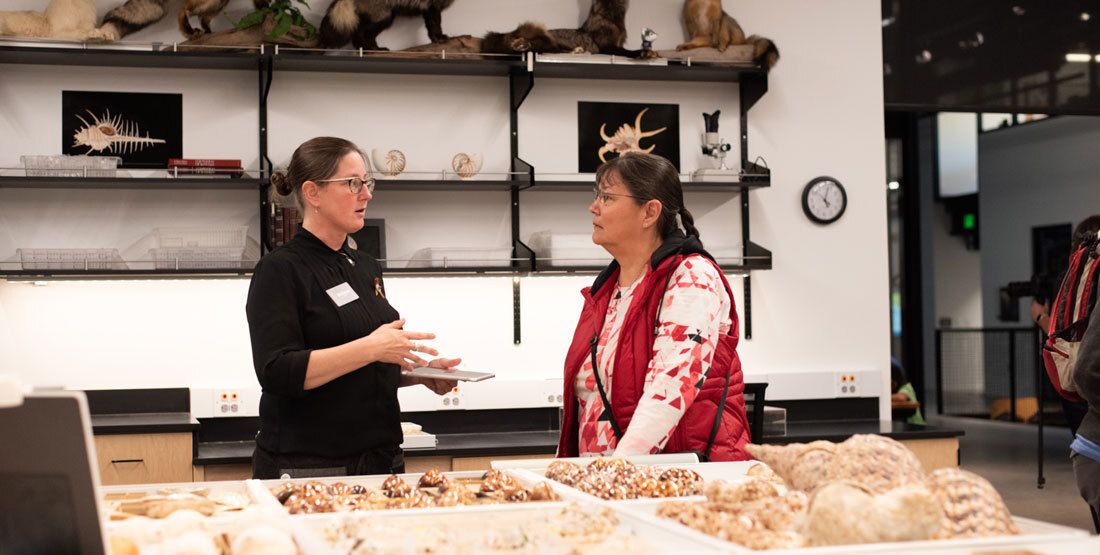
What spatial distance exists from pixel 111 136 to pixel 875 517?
12.9 feet

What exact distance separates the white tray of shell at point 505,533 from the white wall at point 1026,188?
31.3 ft

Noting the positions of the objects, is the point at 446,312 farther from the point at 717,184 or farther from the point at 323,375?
the point at 323,375

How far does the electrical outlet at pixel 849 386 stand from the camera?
4.72 metres

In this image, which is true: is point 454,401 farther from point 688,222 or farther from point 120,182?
point 688,222

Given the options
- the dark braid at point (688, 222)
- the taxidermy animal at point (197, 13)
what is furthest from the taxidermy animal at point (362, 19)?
the dark braid at point (688, 222)

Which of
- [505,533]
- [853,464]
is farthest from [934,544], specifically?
[505,533]

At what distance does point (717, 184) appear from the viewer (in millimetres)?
4449

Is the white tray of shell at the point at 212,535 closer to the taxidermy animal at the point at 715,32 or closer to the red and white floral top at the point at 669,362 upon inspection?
the red and white floral top at the point at 669,362

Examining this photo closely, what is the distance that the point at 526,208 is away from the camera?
4.54m

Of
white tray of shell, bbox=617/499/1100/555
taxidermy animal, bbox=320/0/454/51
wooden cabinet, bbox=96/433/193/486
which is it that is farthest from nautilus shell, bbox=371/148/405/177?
white tray of shell, bbox=617/499/1100/555

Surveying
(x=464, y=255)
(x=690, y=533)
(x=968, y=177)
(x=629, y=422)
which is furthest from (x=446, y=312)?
(x=968, y=177)

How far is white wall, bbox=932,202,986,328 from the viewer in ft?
36.5

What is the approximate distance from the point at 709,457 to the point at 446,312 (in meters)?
2.47

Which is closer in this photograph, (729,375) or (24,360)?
(24,360)
